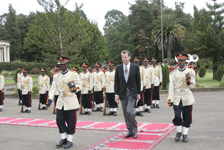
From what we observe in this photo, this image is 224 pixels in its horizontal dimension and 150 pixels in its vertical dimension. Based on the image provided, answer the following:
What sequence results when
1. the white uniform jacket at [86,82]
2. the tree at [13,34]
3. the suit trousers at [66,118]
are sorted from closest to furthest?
the suit trousers at [66,118] < the white uniform jacket at [86,82] < the tree at [13,34]

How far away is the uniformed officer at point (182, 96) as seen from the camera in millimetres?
6820

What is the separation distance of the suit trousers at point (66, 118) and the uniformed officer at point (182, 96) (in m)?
2.54

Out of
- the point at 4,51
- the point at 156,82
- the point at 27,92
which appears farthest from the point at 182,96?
the point at 4,51

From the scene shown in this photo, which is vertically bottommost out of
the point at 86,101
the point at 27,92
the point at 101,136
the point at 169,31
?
the point at 101,136

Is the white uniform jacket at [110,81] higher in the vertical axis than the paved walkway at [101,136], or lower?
higher

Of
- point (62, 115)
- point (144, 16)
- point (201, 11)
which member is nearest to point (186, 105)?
point (62, 115)

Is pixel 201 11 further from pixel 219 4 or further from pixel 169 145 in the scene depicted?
pixel 169 145

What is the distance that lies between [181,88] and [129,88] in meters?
1.39

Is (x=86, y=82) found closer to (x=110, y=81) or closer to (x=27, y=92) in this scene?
(x=110, y=81)

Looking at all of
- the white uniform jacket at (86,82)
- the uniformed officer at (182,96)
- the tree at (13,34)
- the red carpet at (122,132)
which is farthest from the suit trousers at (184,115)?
the tree at (13,34)

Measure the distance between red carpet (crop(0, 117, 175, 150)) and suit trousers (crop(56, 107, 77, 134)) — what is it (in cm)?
70

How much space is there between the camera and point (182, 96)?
22.7 feet

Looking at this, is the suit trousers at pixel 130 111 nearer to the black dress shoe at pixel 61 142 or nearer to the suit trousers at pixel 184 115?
the suit trousers at pixel 184 115

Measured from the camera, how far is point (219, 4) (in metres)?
26.5
